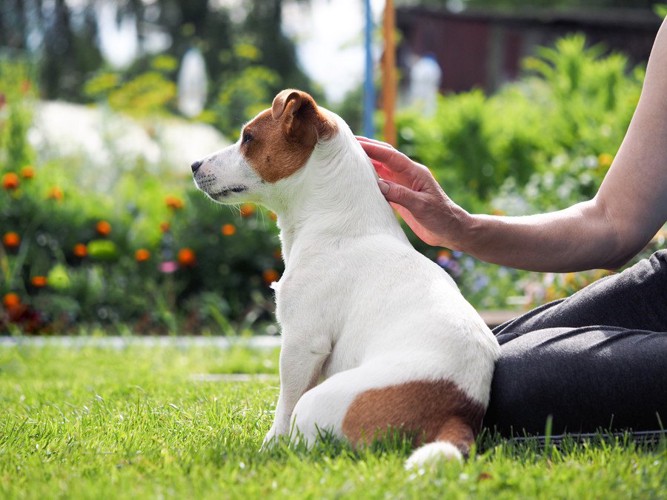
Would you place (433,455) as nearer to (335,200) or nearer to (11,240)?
(335,200)

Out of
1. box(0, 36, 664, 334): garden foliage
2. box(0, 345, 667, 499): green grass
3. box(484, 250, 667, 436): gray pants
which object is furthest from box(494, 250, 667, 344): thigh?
box(0, 36, 664, 334): garden foliage

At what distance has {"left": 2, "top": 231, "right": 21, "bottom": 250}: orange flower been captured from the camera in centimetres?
686

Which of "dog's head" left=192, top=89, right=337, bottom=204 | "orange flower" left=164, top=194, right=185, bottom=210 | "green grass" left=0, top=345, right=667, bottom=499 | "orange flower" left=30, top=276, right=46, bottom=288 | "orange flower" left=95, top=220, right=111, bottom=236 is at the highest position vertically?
"dog's head" left=192, top=89, right=337, bottom=204

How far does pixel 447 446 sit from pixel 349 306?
60 centimetres

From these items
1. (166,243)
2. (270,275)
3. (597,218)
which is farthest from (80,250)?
(597,218)

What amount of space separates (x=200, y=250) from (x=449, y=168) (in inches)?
120

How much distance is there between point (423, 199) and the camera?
288cm

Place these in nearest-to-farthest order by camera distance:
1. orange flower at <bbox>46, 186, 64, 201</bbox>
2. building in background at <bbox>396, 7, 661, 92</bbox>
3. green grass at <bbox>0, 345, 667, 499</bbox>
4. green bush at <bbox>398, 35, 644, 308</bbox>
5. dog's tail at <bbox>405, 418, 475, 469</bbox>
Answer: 1. green grass at <bbox>0, 345, 667, 499</bbox>
2. dog's tail at <bbox>405, 418, 475, 469</bbox>
3. green bush at <bbox>398, 35, 644, 308</bbox>
4. orange flower at <bbox>46, 186, 64, 201</bbox>
5. building in background at <bbox>396, 7, 661, 92</bbox>

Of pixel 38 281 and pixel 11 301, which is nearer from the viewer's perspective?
pixel 11 301

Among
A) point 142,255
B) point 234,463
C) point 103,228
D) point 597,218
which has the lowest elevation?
point 142,255

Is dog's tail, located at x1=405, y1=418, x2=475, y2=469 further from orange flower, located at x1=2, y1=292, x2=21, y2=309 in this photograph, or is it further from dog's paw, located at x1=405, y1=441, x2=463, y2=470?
orange flower, located at x1=2, y1=292, x2=21, y2=309

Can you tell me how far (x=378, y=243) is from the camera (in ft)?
9.36

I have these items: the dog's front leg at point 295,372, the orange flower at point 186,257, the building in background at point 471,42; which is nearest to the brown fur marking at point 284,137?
the dog's front leg at point 295,372

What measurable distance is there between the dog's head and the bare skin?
0.79 ft
